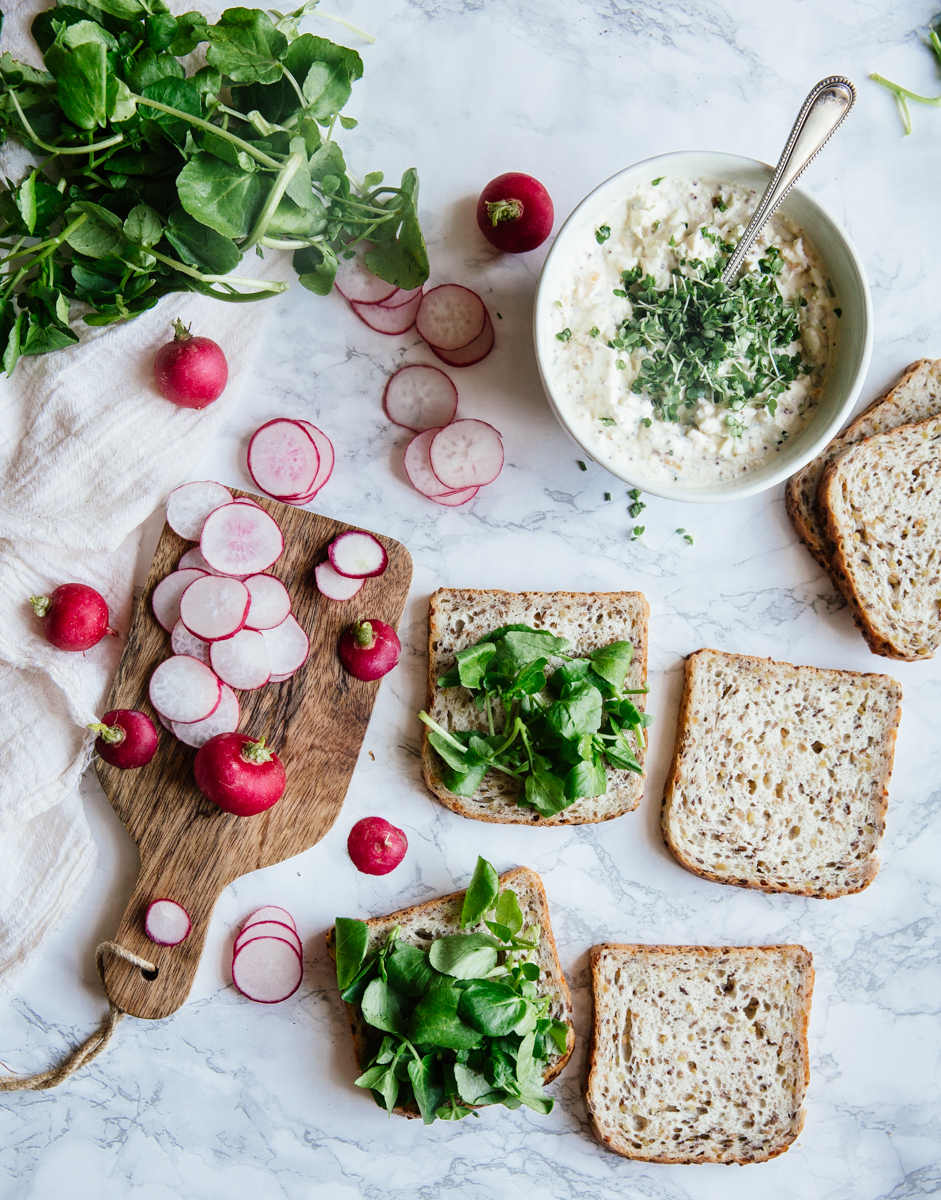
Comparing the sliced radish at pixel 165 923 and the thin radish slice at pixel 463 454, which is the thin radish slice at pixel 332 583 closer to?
the thin radish slice at pixel 463 454

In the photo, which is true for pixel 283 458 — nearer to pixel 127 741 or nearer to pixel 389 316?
pixel 389 316

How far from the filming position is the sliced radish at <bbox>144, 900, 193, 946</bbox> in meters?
2.05

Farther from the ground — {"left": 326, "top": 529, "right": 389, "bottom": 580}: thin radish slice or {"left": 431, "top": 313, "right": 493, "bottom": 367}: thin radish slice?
{"left": 431, "top": 313, "right": 493, "bottom": 367}: thin radish slice

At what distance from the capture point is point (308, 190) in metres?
1.79

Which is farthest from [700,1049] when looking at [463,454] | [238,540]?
[238,540]

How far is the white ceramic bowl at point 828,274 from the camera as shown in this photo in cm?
181

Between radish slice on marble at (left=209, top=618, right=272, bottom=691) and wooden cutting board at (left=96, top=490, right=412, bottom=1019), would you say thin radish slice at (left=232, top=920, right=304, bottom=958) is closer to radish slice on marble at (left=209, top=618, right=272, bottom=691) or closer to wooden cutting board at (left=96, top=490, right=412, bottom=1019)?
wooden cutting board at (left=96, top=490, right=412, bottom=1019)

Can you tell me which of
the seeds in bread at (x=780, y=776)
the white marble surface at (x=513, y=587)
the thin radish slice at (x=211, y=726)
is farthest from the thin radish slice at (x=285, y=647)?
the seeds in bread at (x=780, y=776)

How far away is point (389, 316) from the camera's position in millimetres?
2090

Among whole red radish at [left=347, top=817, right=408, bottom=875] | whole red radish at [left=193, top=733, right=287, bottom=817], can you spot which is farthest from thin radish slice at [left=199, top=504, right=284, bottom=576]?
whole red radish at [left=347, top=817, right=408, bottom=875]

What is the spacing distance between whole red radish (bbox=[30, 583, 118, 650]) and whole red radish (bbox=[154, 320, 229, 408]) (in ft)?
1.59

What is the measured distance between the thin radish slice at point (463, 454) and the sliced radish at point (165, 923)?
3.81 feet

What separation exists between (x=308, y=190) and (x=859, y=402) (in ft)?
4.44

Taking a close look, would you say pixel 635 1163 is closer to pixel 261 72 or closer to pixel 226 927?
pixel 226 927
